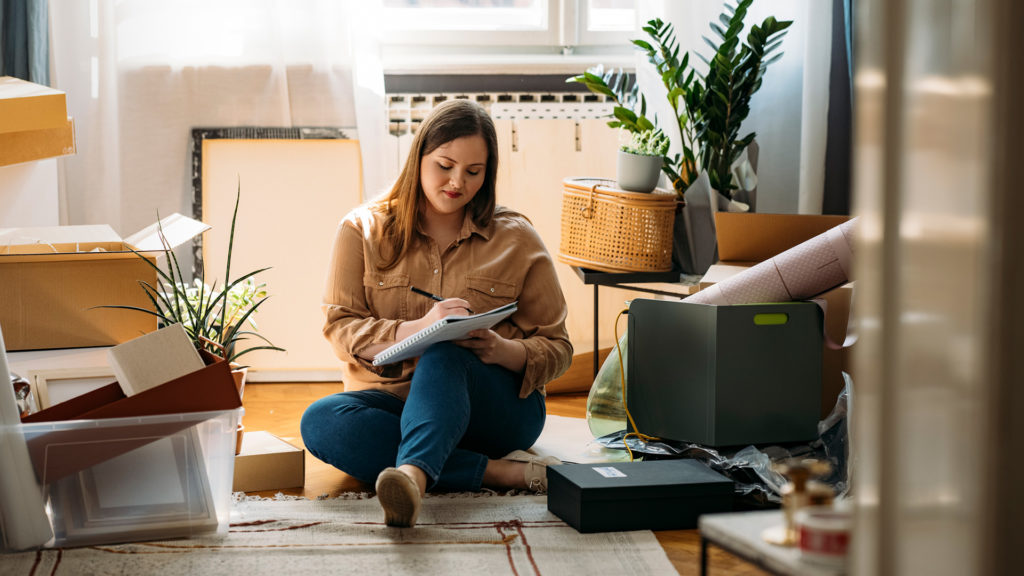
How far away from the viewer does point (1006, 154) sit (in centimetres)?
50

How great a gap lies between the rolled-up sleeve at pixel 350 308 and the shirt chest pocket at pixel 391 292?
0.02 metres

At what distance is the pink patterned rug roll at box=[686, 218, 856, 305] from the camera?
1.85 meters

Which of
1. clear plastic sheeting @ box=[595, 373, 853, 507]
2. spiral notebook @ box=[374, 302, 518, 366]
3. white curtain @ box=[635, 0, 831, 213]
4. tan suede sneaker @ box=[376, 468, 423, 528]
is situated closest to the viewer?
tan suede sneaker @ box=[376, 468, 423, 528]

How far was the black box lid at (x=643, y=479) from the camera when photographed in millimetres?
1555

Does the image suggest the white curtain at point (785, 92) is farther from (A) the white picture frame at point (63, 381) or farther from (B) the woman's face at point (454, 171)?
(A) the white picture frame at point (63, 381)

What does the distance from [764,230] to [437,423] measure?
102 centimetres

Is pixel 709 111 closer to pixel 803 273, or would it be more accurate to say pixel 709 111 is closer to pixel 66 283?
pixel 803 273

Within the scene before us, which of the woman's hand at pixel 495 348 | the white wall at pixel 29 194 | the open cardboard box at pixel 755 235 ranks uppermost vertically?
the white wall at pixel 29 194

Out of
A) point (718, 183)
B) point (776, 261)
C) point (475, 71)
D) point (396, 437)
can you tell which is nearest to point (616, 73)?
point (475, 71)

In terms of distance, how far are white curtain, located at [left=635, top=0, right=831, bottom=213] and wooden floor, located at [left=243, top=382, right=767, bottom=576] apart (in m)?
0.83

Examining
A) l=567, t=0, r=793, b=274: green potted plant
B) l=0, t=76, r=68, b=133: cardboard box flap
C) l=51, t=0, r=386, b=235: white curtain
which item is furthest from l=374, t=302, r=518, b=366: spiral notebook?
l=51, t=0, r=386, b=235: white curtain

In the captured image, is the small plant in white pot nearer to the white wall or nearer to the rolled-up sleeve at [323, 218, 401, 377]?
the rolled-up sleeve at [323, 218, 401, 377]

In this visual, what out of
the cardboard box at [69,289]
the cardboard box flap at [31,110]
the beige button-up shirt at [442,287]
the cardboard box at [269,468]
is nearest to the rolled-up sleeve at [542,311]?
the beige button-up shirt at [442,287]

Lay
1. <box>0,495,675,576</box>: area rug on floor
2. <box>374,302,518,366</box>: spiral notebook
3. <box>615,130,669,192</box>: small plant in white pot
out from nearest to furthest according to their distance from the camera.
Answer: <box>0,495,675,576</box>: area rug on floor < <box>374,302,518,366</box>: spiral notebook < <box>615,130,669,192</box>: small plant in white pot
